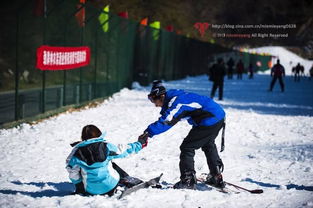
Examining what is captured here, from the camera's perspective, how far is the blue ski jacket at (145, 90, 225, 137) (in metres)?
5.78

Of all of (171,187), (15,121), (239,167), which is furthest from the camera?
(15,121)

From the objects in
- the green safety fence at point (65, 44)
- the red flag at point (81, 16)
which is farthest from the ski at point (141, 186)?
the red flag at point (81, 16)

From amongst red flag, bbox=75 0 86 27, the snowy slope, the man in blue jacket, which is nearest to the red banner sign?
red flag, bbox=75 0 86 27

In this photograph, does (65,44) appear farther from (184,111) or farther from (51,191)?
(184,111)

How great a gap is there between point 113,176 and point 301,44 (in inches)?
4148

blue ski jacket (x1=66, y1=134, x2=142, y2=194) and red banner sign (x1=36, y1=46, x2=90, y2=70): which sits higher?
red banner sign (x1=36, y1=46, x2=90, y2=70)

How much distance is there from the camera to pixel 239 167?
7934 millimetres

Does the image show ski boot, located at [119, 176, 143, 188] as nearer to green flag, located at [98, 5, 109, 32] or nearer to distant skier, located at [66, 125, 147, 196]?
distant skier, located at [66, 125, 147, 196]

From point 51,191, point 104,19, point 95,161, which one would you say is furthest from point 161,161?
point 104,19

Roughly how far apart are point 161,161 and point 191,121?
79.5 inches

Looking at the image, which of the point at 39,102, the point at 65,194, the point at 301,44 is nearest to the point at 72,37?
the point at 39,102

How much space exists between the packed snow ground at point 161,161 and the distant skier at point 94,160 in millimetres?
140

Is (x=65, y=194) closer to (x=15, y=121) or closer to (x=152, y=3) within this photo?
(x=15, y=121)

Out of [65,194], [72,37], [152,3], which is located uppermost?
[152,3]
